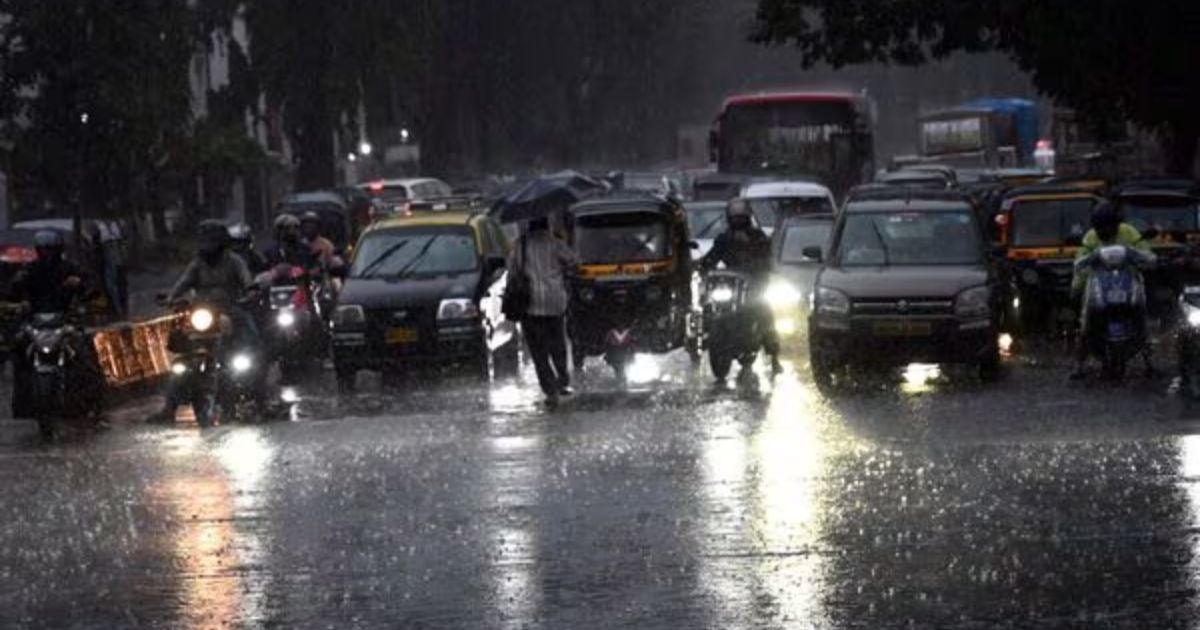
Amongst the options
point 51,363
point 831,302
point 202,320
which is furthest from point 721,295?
point 51,363

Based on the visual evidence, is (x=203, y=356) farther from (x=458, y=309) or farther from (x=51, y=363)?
(x=458, y=309)

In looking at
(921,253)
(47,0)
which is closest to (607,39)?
(47,0)

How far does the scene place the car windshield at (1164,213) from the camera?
31359mm

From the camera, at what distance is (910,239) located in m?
24.0

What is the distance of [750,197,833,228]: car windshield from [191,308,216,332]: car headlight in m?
17.9

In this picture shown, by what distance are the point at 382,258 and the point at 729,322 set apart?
5.06m

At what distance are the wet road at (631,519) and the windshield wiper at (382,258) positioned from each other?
598 centimetres

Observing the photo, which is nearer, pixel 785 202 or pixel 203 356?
pixel 203 356

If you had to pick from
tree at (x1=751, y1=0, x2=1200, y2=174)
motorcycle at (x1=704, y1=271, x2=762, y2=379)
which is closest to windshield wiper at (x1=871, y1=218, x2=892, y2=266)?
motorcycle at (x1=704, y1=271, x2=762, y2=379)

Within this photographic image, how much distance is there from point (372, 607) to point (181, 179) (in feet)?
189

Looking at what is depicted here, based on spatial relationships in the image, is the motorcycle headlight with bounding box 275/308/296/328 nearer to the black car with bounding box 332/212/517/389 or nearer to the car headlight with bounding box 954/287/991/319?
the black car with bounding box 332/212/517/389

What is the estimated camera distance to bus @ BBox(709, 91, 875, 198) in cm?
5209

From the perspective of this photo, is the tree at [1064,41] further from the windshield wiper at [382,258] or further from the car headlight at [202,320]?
the car headlight at [202,320]

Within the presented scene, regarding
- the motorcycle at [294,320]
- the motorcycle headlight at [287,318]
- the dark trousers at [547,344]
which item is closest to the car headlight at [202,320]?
the dark trousers at [547,344]
